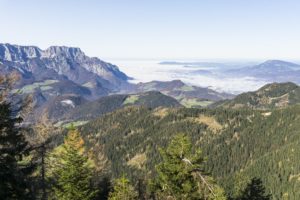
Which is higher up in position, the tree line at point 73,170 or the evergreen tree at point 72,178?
the tree line at point 73,170

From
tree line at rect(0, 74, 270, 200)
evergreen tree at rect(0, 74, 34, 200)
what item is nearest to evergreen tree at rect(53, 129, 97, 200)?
tree line at rect(0, 74, 270, 200)

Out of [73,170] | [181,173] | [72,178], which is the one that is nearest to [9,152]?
[181,173]

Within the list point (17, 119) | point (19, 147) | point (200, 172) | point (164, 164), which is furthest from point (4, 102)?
point (200, 172)

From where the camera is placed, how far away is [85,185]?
156 ft

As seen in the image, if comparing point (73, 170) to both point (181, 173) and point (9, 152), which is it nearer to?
point (9, 152)

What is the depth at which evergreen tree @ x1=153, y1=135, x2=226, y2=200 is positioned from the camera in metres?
34.8

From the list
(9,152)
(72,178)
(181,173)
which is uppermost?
(9,152)

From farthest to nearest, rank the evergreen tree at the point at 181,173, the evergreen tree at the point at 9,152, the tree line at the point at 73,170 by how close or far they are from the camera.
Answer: the evergreen tree at the point at 181,173
the tree line at the point at 73,170
the evergreen tree at the point at 9,152

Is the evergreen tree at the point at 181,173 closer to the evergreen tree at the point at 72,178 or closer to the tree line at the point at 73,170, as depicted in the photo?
the tree line at the point at 73,170

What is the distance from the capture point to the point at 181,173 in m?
35.4

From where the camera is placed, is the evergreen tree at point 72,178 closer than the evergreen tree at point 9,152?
No

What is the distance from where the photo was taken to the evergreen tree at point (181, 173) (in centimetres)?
3479

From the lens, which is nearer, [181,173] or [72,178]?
[181,173]

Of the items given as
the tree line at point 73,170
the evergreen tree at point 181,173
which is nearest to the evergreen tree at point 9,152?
the tree line at point 73,170
